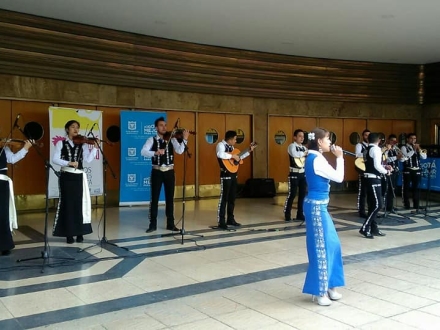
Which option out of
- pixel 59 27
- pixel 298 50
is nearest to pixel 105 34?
pixel 59 27

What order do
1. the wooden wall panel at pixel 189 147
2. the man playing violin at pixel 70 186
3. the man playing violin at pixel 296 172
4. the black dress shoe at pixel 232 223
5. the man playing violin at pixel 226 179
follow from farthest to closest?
the wooden wall panel at pixel 189 147 < the man playing violin at pixel 296 172 < the black dress shoe at pixel 232 223 < the man playing violin at pixel 226 179 < the man playing violin at pixel 70 186

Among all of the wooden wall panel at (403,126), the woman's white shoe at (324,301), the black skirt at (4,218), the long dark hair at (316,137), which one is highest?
the wooden wall panel at (403,126)

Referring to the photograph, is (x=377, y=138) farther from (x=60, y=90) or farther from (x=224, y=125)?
(x=60, y=90)

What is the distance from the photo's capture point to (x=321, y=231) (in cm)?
385

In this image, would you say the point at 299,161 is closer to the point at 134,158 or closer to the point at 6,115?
the point at 134,158

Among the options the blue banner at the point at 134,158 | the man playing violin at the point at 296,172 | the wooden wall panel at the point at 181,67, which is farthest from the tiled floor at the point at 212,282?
the wooden wall panel at the point at 181,67

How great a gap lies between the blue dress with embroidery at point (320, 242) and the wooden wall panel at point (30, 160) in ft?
21.3

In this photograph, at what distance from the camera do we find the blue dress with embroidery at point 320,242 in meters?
3.83

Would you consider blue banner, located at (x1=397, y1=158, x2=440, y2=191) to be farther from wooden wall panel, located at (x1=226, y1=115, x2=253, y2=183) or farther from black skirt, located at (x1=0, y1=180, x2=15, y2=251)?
Result: black skirt, located at (x1=0, y1=180, x2=15, y2=251)

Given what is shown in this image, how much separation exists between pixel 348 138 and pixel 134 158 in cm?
677

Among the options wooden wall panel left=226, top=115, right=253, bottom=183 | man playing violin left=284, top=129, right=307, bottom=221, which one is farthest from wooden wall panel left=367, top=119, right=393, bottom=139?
man playing violin left=284, top=129, right=307, bottom=221

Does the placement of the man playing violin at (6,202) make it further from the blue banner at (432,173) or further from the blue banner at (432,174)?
the blue banner at (432,174)

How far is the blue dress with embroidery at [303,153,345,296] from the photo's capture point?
383 centimetres

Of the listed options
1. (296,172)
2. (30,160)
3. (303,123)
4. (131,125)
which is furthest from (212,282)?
(303,123)
